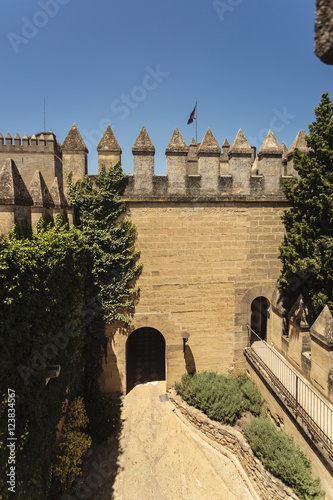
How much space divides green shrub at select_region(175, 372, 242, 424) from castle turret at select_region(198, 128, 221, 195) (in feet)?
21.7

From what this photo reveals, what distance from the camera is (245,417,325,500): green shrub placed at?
6.02 metres

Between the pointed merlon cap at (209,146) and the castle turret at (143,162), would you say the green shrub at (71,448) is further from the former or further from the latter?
the pointed merlon cap at (209,146)

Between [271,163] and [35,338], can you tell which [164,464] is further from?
[271,163]

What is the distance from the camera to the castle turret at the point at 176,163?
29.9 ft

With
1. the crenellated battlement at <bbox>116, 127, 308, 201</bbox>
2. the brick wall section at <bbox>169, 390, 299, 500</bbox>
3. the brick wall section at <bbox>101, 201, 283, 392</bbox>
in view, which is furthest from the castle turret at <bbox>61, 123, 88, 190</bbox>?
the brick wall section at <bbox>169, 390, 299, 500</bbox>

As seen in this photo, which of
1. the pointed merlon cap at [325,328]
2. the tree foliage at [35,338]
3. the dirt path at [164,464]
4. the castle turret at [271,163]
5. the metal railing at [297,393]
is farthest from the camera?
the castle turret at [271,163]

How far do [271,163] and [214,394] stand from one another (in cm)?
822

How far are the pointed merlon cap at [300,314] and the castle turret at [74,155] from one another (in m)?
8.40

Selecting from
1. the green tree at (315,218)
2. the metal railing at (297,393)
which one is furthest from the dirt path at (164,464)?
the green tree at (315,218)

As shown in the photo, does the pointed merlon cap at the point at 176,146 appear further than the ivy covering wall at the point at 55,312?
Yes

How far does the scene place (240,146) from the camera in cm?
936

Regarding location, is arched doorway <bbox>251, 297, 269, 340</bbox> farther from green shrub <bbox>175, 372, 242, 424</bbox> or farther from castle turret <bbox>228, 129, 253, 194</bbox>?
castle turret <bbox>228, 129, 253, 194</bbox>

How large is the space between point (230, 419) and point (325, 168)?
8194mm

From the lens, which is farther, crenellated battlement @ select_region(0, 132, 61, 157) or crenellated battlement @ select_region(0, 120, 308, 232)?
crenellated battlement @ select_region(0, 132, 61, 157)
